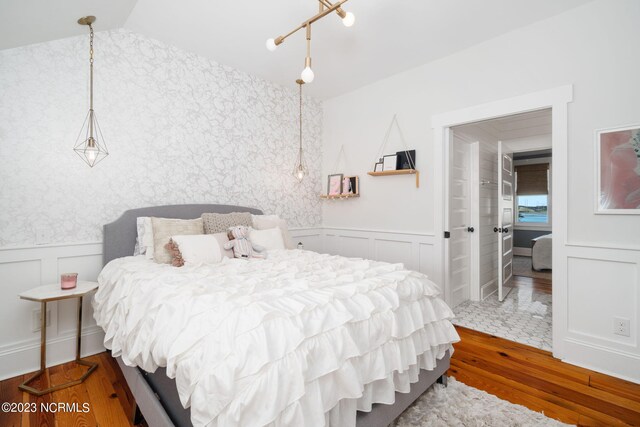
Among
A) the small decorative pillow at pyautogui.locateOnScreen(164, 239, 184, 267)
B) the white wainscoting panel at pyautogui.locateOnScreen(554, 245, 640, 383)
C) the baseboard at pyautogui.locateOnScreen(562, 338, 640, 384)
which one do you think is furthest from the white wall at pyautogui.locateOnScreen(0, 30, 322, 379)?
the baseboard at pyautogui.locateOnScreen(562, 338, 640, 384)

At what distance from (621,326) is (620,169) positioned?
1143 millimetres

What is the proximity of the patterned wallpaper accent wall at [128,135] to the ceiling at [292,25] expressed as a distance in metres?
0.18

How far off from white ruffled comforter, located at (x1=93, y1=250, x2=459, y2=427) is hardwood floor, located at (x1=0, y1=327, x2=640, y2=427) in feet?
1.27

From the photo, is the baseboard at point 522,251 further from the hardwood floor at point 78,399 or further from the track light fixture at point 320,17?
the hardwood floor at point 78,399

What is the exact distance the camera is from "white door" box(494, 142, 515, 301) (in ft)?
12.2

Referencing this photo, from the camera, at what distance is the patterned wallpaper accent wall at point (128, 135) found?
2221 millimetres

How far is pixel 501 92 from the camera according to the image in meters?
2.75

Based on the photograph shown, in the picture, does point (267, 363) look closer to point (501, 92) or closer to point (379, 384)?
point (379, 384)

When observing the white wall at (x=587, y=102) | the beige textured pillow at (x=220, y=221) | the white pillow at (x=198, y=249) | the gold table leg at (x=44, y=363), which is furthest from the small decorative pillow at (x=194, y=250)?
the white wall at (x=587, y=102)

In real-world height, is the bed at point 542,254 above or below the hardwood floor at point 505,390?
above

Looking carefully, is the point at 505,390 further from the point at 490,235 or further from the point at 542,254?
the point at 542,254

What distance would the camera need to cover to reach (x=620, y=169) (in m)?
2.18

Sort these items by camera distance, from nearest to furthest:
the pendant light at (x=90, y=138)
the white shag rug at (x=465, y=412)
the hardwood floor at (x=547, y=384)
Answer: the white shag rug at (x=465, y=412), the hardwood floor at (x=547, y=384), the pendant light at (x=90, y=138)

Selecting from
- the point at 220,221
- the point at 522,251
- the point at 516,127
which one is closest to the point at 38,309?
the point at 220,221
